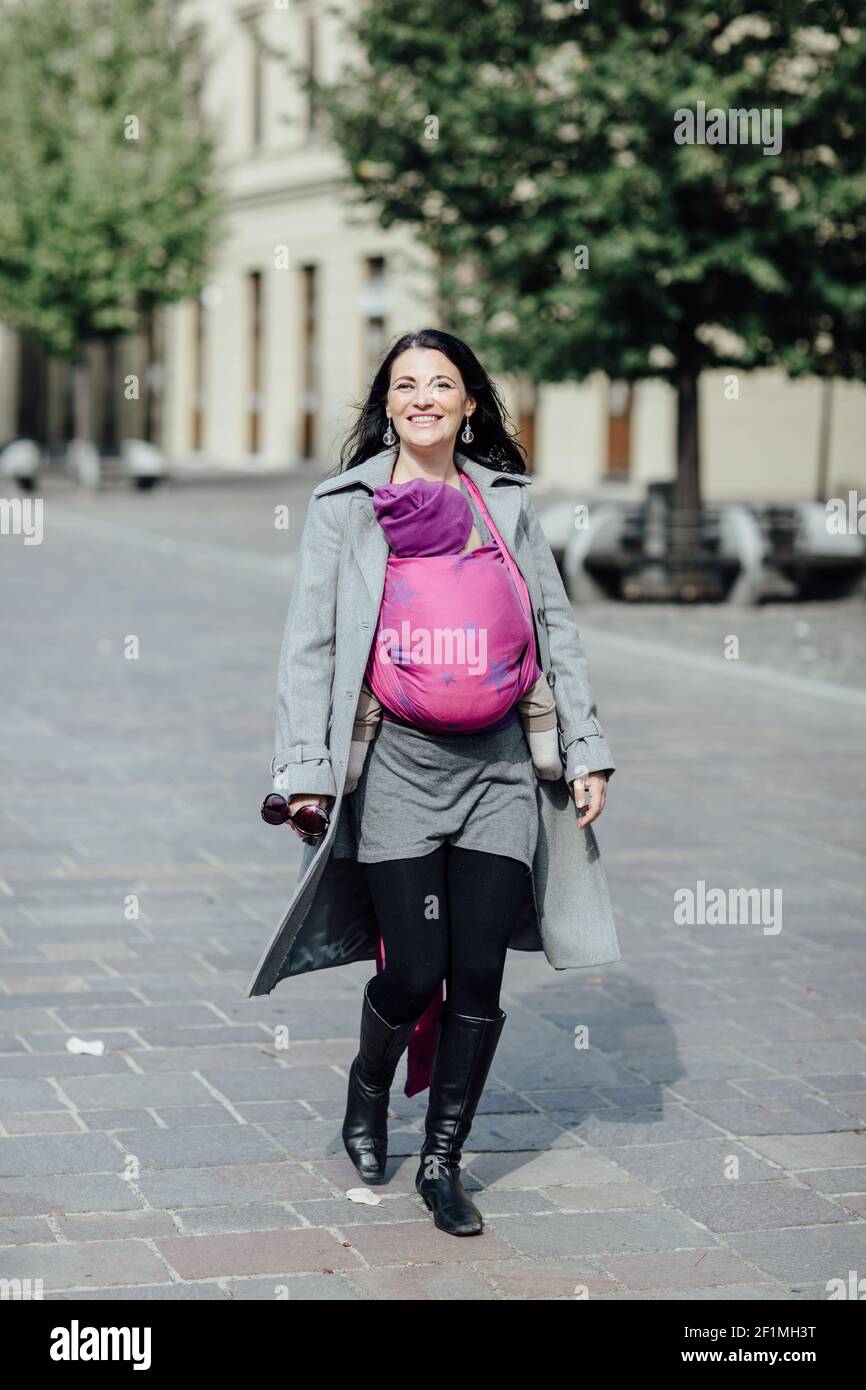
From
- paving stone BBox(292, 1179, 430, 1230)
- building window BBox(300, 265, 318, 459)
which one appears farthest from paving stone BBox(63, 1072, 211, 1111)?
building window BBox(300, 265, 318, 459)

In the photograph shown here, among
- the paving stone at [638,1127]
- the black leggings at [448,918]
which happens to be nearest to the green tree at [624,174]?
the paving stone at [638,1127]

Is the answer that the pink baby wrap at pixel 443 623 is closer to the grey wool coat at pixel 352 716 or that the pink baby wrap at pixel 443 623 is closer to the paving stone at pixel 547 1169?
the grey wool coat at pixel 352 716

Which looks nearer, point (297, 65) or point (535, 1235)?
point (535, 1235)

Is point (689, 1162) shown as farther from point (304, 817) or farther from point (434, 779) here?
point (304, 817)

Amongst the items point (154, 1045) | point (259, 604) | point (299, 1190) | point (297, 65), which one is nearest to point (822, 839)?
point (154, 1045)

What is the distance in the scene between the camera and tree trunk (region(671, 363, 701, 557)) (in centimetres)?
1716

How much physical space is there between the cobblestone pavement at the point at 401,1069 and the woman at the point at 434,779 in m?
0.31

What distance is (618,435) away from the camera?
31.2m

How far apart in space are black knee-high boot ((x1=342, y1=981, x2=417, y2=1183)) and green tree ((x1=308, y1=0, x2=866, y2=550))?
37.8 ft

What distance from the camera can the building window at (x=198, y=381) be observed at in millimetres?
43906

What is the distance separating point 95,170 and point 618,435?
8820 mm
